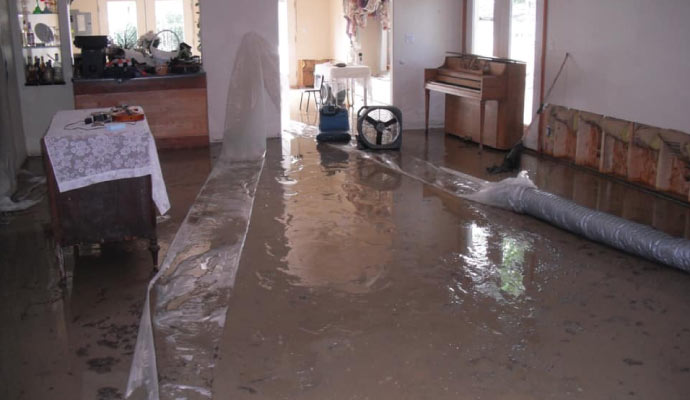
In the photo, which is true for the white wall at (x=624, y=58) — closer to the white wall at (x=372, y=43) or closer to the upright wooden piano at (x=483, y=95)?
the upright wooden piano at (x=483, y=95)

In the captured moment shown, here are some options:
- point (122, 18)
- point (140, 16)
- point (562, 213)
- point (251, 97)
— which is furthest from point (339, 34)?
point (562, 213)

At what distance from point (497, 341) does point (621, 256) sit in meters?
1.64

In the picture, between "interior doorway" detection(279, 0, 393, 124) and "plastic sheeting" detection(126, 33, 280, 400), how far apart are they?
2672 mm

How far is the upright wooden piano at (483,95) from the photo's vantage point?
26.3 feet

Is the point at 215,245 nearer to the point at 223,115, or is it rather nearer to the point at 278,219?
the point at 278,219

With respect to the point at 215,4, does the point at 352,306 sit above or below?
below

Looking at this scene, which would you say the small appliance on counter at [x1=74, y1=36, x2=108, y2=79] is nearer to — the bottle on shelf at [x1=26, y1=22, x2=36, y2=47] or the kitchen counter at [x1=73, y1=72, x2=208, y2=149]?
the kitchen counter at [x1=73, y1=72, x2=208, y2=149]

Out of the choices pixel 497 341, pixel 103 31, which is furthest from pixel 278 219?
pixel 103 31

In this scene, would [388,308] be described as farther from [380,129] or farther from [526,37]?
[526,37]

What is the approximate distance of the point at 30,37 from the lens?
312 inches

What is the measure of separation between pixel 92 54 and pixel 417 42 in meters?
4.14

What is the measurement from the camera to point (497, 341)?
3.65 meters

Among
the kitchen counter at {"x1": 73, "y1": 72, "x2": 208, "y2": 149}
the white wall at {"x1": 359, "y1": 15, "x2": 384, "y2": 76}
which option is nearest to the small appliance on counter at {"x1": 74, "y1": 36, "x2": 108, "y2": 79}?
the kitchen counter at {"x1": 73, "y1": 72, "x2": 208, "y2": 149}

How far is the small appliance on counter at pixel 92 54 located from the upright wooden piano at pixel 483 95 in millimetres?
3953
